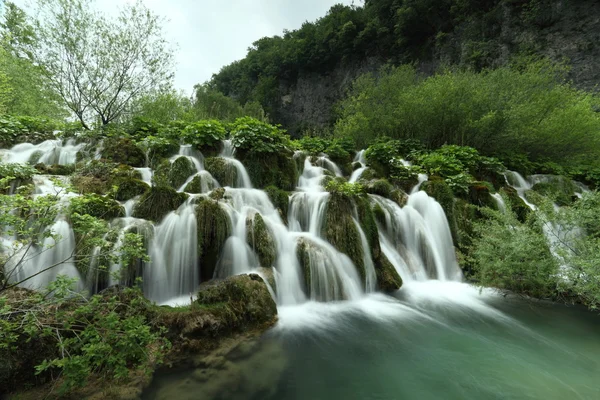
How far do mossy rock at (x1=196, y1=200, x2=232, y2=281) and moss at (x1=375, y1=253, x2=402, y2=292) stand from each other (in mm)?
3389

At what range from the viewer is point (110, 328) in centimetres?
232

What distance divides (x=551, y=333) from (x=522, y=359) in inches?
49.0

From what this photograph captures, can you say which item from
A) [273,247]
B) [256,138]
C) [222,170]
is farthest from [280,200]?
[256,138]

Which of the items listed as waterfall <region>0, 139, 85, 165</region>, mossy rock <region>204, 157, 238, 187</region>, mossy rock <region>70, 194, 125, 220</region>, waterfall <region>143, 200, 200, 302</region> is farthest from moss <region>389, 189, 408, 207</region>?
waterfall <region>0, 139, 85, 165</region>

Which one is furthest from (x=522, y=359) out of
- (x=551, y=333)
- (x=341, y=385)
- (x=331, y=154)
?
(x=331, y=154)

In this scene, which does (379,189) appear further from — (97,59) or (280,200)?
(97,59)

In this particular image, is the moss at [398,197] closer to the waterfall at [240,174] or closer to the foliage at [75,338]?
the waterfall at [240,174]

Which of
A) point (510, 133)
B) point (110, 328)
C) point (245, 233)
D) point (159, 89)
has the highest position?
point (159, 89)

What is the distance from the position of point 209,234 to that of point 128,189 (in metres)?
2.28

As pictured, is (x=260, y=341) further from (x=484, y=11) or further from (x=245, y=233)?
(x=484, y=11)

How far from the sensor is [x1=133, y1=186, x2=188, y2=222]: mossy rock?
5172 mm

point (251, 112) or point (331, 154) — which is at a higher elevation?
point (251, 112)

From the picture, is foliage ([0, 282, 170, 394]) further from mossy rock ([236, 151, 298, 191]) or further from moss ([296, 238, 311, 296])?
mossy rock ([236, 151, 298, 191])

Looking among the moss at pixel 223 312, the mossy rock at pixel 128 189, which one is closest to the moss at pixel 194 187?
the mossy rock at pixel 128 189
